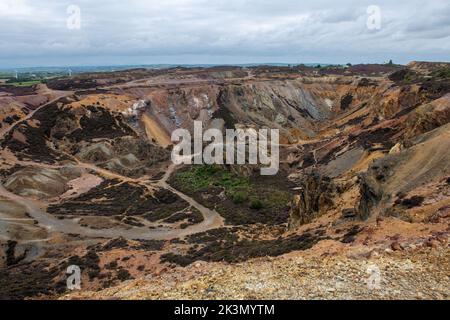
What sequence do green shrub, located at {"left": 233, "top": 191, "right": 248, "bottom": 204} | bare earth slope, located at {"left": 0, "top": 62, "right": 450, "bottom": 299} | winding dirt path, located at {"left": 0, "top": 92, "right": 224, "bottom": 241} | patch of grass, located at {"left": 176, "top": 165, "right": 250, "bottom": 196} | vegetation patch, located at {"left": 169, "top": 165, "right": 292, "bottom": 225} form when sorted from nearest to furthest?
1. bare earth slope, located at {"left": 0, "top": 62, "right": 450, "bottom": 299}
2. winding dirt path, located at {"left": 0, "top": 92, "right": 224, "bottom": 241}
3. vegetation patch, located at {"left": 169, "top": 165, "right": 292, "bottom": 225}
4. green shrub, located at {"left": 233, "top": 191, "right": 248, "bottom": 204}
5. patch of grass, located at {"left": 176, "top": 165, "right": 250, "bottom": 196}

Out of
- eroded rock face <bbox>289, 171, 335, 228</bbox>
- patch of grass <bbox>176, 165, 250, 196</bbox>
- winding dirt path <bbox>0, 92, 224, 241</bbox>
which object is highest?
eroded rock face <bbox>289, 171, 335, 228</bbox>

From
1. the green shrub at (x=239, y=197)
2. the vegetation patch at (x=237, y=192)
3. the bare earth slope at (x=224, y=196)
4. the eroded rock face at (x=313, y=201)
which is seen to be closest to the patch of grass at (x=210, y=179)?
the vegetation patch at (x=237, y=192)

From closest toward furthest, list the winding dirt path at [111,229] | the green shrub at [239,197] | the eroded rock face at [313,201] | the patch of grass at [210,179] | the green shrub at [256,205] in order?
the eroded rock face at [313,201] < the winding dirt path at [111,229] < the green shrub at [256,205] < the green shrub at [239,197] < the patch of grass at [210,179]

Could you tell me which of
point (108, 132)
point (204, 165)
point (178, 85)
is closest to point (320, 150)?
point (204, 165)

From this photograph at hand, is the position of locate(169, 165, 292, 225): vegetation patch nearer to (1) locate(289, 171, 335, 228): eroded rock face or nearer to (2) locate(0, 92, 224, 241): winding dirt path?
(2) locate(0, 92, 224, 241): winding dirt path

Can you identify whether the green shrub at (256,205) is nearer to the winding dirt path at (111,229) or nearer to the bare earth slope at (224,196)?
the bare earth slope at (224,196)

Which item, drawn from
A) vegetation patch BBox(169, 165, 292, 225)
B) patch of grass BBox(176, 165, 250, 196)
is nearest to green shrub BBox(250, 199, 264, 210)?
vegetation patch BBox(169, 165, 292, 225)

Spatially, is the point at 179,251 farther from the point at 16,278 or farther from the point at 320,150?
the point at 320,150

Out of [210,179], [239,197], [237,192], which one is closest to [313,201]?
[239,197]
